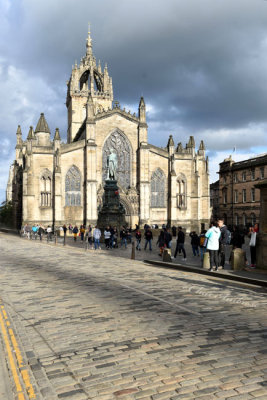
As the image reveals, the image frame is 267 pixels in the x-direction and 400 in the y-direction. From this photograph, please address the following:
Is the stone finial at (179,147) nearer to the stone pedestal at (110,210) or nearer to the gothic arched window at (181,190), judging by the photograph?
the gothic arched window at (181,190)

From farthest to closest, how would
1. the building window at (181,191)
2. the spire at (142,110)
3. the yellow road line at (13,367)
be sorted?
the building window at (181,191) → the spire at (142,110) → the yellow road line at (13,367)

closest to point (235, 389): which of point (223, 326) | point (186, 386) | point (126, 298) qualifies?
point (186, 386)

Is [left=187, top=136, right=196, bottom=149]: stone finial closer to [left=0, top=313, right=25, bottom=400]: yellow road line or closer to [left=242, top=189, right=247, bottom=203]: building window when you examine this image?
[left=242, top=189, right=247, bottom=203]: building window

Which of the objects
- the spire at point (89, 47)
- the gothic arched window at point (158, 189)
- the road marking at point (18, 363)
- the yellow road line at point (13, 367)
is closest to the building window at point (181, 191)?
the gothic arched window at point (158, 189)

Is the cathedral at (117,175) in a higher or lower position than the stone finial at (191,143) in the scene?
lower

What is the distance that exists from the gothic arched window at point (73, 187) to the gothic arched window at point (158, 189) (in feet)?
30.7

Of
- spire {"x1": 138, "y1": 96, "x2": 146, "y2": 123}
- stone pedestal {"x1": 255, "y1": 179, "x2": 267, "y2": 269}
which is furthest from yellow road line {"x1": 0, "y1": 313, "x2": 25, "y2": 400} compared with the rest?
spire {"x1": 138, "y1": 96, "x2": 146, "y2": 123}

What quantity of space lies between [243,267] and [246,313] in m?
5.55

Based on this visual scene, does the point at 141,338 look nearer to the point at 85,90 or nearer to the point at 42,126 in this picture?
the point at 42,126

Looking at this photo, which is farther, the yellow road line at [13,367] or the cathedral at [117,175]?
the cathedral at [117,175]

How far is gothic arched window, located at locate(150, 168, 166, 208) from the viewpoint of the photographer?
44.1m

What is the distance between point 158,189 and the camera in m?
44.3

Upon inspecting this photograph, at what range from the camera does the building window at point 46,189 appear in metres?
40.6

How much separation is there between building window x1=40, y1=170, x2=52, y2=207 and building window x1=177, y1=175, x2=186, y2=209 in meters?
16.2
